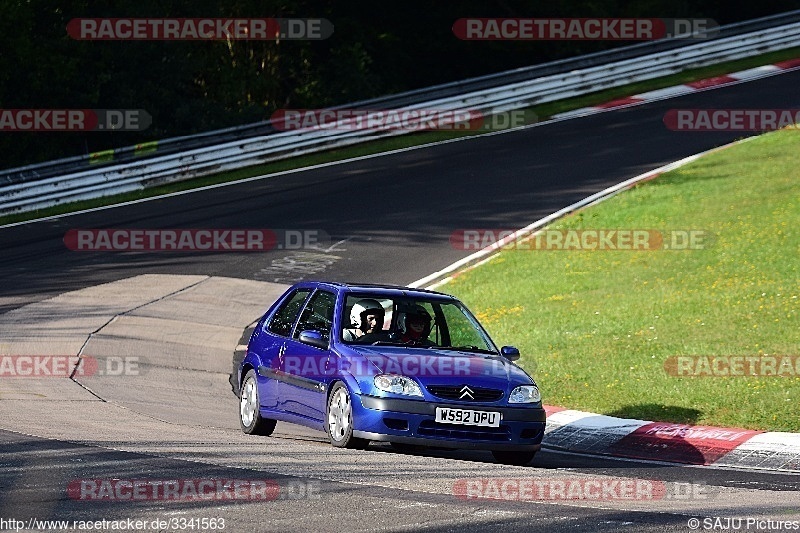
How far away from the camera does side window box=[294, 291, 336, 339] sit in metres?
11.0

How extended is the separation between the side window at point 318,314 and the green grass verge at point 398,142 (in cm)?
1394

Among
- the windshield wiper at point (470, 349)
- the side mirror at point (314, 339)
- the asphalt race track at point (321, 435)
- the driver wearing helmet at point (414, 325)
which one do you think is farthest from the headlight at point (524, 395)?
the side mirror at point (314, 339)

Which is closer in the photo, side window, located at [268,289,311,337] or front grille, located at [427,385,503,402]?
front grille, located at [427,385,503,402]

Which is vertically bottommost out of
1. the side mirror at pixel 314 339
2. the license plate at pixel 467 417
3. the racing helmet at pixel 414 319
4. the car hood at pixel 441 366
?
the license plate at pixel 467 417

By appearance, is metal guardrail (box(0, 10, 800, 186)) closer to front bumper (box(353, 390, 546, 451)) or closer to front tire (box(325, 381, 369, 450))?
front tire (box(325, 381, 369, 450))

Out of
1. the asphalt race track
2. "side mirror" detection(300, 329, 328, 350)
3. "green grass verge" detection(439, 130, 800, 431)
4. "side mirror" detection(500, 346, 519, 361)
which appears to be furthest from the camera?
"green grass verge" detection(439, 130, 800, 431)

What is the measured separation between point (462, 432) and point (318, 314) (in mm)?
Result: 2039

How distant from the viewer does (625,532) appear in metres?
6.55

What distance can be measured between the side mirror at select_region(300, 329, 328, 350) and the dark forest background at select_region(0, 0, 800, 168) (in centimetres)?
2140

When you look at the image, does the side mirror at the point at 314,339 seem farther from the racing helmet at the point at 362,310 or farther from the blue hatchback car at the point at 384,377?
the racing helmet at the point at 362,310

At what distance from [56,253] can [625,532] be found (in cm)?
1595

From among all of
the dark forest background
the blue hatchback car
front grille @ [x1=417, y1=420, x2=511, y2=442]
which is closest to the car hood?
the blue hatchback car

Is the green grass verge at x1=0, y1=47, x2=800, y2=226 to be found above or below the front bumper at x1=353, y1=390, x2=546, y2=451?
above

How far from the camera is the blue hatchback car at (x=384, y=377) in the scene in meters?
9.80
